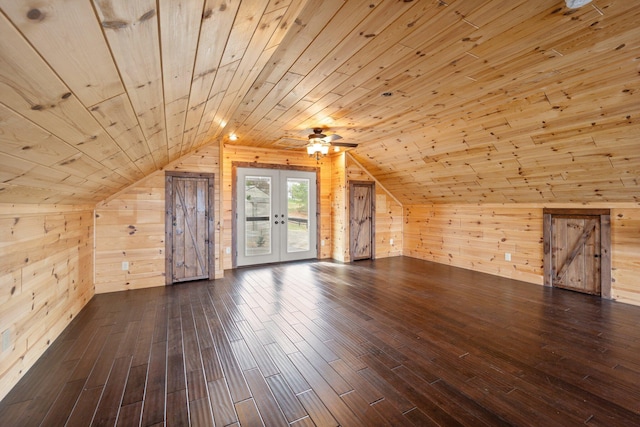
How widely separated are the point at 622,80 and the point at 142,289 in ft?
20.2

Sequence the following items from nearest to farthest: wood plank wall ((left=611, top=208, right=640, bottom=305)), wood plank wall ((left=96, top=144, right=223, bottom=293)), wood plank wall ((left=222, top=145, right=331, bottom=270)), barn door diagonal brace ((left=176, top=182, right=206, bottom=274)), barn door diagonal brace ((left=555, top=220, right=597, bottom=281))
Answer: wood plank wall ((left=611, top=208, right=640, bottom=305)) < barn door diagonal brace ((left=555, top=220, right=597, bottom=281)) < wood plank wall ((left=96, top=144, right=223, bottom=293)) < barn door diagonal brace ((left=176, top=182, right=206, bottom=274)) < wood plank wall ((left=222, top=145, right=331, bottom=270))

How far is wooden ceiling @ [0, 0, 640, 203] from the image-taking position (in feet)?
3.24

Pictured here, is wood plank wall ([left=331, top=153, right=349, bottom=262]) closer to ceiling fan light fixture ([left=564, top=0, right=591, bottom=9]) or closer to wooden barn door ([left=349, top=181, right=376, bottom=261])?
wooden barn door ([left=349, top=181, right=376, bottom=261])

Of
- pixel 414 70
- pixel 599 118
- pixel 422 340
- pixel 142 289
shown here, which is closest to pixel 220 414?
pixel 422 340

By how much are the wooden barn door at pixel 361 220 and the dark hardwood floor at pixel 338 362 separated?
258 cm

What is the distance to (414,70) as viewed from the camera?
8.09 feet

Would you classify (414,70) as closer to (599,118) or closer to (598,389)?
(599,118)

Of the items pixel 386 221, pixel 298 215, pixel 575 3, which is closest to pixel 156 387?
pixel 575 3

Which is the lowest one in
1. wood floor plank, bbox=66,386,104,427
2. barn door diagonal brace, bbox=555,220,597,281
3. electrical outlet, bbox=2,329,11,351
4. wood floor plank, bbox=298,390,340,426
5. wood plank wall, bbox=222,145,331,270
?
wood floor plank, bbox=298,390,340,426

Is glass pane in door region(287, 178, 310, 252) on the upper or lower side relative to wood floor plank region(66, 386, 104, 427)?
upper

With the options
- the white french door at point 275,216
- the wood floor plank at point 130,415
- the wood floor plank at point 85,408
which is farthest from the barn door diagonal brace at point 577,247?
the wood floor plank at point 85,408

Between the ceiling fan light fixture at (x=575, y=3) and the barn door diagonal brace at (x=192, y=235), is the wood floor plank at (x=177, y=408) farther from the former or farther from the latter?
the ceiling fan light fixture at (x=575, y=3)

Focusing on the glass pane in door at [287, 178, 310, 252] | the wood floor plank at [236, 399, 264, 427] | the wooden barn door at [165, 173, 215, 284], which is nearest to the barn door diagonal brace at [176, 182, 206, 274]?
the wooden barn door at [165, 173, 215, 284]

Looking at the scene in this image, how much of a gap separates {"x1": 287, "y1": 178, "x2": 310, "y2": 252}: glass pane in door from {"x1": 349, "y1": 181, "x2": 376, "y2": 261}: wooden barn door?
104cm
